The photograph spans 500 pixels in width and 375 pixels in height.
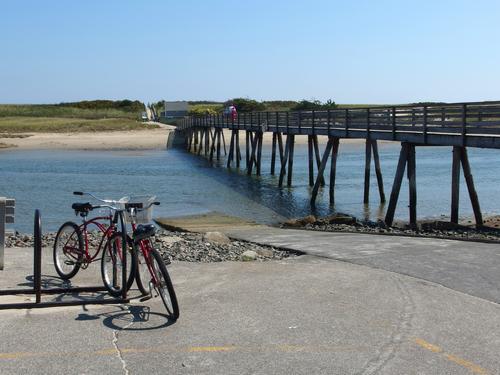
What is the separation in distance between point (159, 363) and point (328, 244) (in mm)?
5638

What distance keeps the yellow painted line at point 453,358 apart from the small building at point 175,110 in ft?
286

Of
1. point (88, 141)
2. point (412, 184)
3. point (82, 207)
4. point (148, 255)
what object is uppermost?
point (88, 141)

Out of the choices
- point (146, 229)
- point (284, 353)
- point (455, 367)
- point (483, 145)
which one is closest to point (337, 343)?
point (284, 353)

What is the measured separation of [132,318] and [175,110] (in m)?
88.8

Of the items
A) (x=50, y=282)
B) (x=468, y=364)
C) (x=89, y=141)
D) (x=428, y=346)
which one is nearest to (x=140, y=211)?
(x=50, y=282)

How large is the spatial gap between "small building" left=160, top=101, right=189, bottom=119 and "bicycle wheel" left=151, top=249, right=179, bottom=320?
85971 mm

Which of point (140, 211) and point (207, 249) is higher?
point (140, 211)

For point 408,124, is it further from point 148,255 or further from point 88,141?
point 88,141

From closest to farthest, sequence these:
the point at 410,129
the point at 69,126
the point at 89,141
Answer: the point at 410,129 < the point at 89,141 < the point at 69,126

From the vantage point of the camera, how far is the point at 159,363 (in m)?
5.47

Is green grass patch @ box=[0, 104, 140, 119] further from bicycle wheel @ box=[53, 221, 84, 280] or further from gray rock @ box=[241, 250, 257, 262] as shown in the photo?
bicycle wheel @ box=[53, 221, 84, 280]

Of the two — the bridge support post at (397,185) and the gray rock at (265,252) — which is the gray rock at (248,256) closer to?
the gray rock at (265,252)

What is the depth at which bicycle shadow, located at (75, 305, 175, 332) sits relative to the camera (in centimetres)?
639

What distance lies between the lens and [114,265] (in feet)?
24.8
